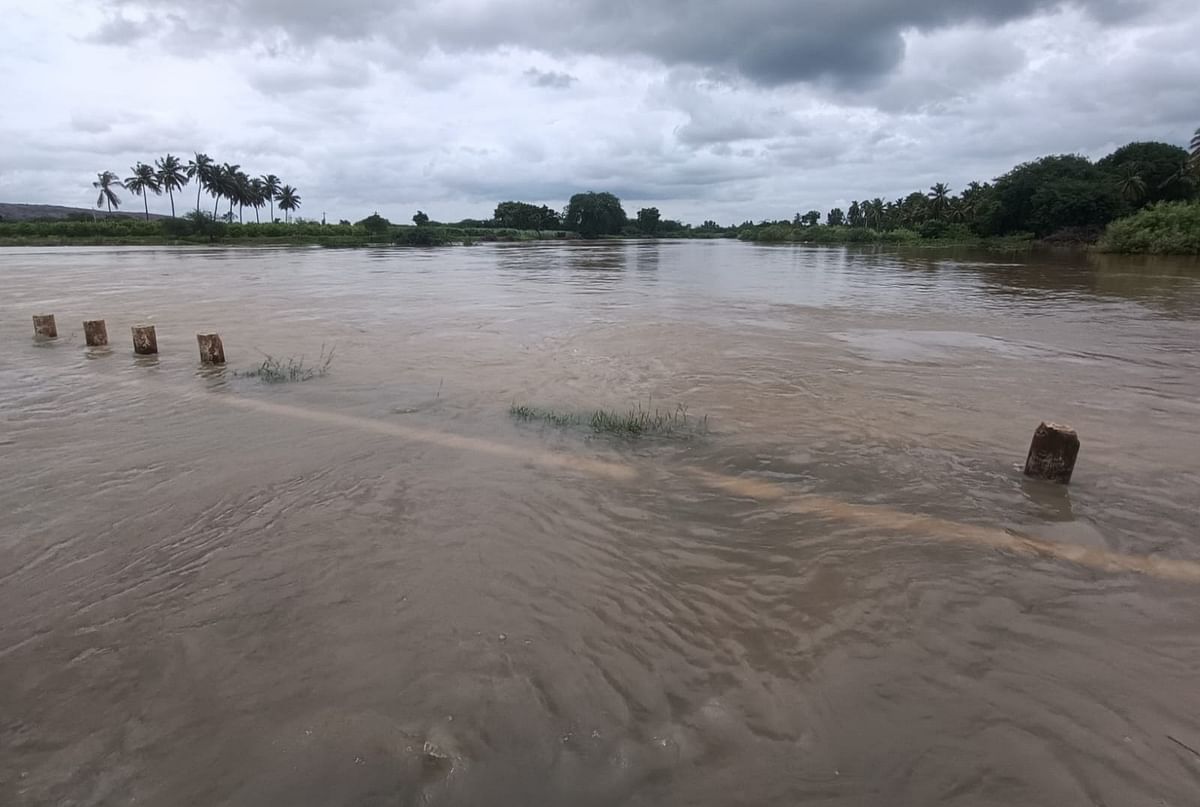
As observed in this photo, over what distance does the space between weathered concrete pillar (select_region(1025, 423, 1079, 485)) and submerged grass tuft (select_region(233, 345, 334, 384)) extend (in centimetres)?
981

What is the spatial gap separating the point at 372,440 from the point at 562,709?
Answer: 193 inches

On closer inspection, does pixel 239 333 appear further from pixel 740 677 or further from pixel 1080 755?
pixel 1080 755

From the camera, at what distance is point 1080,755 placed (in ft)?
9.67

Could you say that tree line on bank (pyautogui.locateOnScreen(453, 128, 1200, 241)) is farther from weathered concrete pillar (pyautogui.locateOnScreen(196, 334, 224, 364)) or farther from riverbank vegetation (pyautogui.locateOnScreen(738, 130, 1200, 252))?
weathered concrete pillar (pyautogui.locateOnScreen(196, 334, 224, 364))

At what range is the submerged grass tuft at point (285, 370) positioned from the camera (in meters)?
10.2

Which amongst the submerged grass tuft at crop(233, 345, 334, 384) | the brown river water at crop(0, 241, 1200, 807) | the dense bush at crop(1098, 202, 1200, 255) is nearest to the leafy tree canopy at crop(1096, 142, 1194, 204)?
the dense bush at crop(1098, 202, 1200, 255)

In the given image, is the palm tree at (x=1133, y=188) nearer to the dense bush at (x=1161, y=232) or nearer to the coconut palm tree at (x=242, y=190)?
the dense bush at (x=1161, y=232)

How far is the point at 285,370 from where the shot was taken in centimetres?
1068

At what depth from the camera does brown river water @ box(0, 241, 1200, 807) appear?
291cm

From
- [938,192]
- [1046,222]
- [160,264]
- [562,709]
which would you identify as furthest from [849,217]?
[562,709]

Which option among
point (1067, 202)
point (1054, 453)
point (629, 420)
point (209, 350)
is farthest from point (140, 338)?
point (1067, 202)

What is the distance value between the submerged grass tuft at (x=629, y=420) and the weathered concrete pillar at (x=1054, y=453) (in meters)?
3.32

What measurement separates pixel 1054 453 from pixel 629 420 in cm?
431

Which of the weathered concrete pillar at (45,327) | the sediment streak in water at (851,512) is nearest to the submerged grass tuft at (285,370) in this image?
the sediment streak in water at (851,512)
